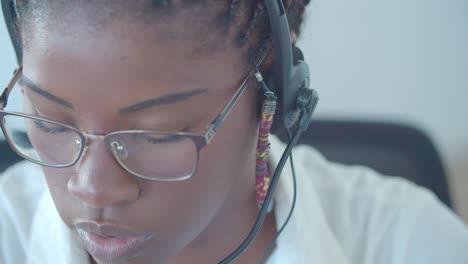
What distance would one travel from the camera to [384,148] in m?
1.30

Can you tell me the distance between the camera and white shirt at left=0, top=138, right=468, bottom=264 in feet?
2.88

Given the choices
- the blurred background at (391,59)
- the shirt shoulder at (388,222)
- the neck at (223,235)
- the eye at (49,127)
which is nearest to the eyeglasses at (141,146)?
the eye at (49,127)

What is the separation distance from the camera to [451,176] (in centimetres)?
168

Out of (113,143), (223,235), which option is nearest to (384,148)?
(223,235)

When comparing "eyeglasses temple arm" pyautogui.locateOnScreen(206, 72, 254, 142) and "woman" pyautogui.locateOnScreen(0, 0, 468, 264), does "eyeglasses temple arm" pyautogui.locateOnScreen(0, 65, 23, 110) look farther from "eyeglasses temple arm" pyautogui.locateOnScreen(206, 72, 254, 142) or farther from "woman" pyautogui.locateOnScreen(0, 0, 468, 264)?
"eyeglasses temple arm" pyautogui.locateOnScreen(206, 72, 254, 142)

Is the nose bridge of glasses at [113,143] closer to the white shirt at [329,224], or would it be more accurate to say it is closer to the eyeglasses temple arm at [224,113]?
the eyeglasses temple arm at [224,113]

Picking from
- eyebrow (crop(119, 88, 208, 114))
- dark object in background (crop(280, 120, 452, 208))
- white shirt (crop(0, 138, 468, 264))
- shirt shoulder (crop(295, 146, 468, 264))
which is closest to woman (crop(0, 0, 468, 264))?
eyebrow (crop(119, 88, 208, 114))

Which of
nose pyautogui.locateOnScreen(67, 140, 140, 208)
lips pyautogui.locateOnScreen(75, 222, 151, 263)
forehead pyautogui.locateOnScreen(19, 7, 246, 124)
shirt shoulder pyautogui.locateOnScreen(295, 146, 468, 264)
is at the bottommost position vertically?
shirt shoulder pyautogui.locateOnScreen(295, 146, 468, 264)

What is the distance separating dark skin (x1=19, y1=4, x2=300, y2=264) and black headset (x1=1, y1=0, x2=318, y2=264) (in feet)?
0.13

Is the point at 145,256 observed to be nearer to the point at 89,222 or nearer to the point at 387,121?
the point at 89,222

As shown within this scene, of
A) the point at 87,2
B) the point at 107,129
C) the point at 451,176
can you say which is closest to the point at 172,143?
the point at 107,129

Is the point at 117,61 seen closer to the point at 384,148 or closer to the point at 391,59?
the point at 384,148

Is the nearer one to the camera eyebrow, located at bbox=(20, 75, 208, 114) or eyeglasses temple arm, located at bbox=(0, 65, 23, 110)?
eyebrow, located at bbox=(20, 75, 208, 114)

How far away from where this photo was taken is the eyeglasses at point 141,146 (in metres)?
0.58
